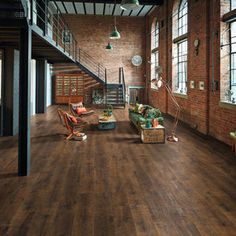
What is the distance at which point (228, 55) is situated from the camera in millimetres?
6750

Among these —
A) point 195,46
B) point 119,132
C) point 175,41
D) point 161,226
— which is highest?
point 175,41

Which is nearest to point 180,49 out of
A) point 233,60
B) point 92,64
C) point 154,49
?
point 154,49

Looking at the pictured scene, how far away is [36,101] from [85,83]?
14.9 feet

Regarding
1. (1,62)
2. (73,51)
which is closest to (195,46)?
(1,62)

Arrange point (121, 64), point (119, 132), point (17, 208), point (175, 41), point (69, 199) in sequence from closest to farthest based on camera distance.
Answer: point (17, 208) → point (69, 199) → point (119, 132) → point (175, 41) → point (121, 64)

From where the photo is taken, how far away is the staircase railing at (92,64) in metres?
15.4

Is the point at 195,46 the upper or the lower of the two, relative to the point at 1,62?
Result: upper

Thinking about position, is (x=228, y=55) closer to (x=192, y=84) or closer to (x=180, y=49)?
(x=192, y=84)

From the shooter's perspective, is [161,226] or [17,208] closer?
[161,226]

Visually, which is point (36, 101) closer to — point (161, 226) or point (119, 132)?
point (119, 132)

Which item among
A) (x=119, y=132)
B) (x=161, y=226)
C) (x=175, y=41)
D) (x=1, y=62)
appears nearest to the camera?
(x=161, y=226)

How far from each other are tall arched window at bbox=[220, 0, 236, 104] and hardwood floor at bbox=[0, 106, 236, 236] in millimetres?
1390

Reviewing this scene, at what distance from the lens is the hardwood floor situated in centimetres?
277

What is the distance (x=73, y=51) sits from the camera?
14.3 meters
